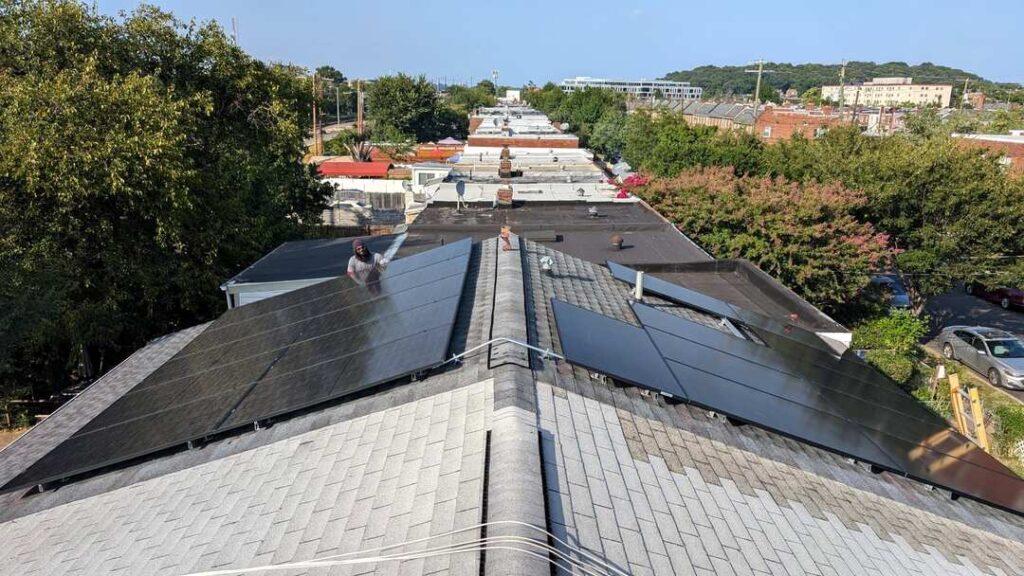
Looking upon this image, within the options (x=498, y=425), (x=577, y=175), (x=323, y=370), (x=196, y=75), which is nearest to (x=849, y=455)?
(x=498, y=425)

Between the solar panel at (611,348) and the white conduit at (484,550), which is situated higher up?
the solar panel at (611,348)

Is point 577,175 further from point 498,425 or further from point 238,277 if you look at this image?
point 498,425

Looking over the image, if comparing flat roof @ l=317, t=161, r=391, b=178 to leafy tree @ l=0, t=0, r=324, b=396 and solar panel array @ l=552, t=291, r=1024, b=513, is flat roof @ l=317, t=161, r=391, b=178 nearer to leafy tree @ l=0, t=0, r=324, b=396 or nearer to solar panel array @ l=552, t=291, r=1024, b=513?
leafy tree @ l=0, t=0, r=324, b=396

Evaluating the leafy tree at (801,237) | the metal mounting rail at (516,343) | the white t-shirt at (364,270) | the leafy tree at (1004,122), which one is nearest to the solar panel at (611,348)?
the metal mounting rail at (516,343)

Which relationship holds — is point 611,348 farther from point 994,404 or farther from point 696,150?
point 696,150

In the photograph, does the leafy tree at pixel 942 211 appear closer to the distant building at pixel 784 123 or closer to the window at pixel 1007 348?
the window at pixel 1007 348

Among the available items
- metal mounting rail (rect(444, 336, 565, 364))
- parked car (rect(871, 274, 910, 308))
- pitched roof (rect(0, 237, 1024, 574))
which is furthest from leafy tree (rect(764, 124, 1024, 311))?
metal mounting rail (rect(444, 336, 565, 364))

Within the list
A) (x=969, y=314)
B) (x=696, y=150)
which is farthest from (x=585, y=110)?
(x=969, y=314)
